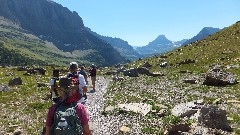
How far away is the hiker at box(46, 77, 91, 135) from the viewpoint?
10.4 meters

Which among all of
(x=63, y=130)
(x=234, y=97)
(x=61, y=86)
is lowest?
(x=234, y=97)

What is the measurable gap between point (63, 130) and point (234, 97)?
27533 millimetres

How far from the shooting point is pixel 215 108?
22344 millimetres

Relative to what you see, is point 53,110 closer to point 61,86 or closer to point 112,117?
point 61,86

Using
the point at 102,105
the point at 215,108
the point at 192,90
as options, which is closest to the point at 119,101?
the point at 102,105

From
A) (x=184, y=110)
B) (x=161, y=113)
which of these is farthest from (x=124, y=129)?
(x=184, y=110)

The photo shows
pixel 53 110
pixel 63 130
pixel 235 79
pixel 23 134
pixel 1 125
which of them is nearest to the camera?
pixel 63 130

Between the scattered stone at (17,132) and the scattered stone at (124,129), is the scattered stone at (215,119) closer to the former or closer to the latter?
the scattered stone at (124,129)

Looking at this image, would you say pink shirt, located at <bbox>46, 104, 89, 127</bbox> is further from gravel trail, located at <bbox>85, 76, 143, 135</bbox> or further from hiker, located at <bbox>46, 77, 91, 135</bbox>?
gravel trail, located at <bbox>85, 76, 143, 135</bbox>

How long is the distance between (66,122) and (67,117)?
0.23 metres

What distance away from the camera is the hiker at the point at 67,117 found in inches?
410

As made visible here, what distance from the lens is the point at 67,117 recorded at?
10.6 metres

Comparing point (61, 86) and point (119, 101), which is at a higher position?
point (61, 86)

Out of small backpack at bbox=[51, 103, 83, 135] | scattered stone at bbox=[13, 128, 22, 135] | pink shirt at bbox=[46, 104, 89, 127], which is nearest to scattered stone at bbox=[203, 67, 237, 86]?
scattered stone at bbox=[13, 128, 22, 135]
